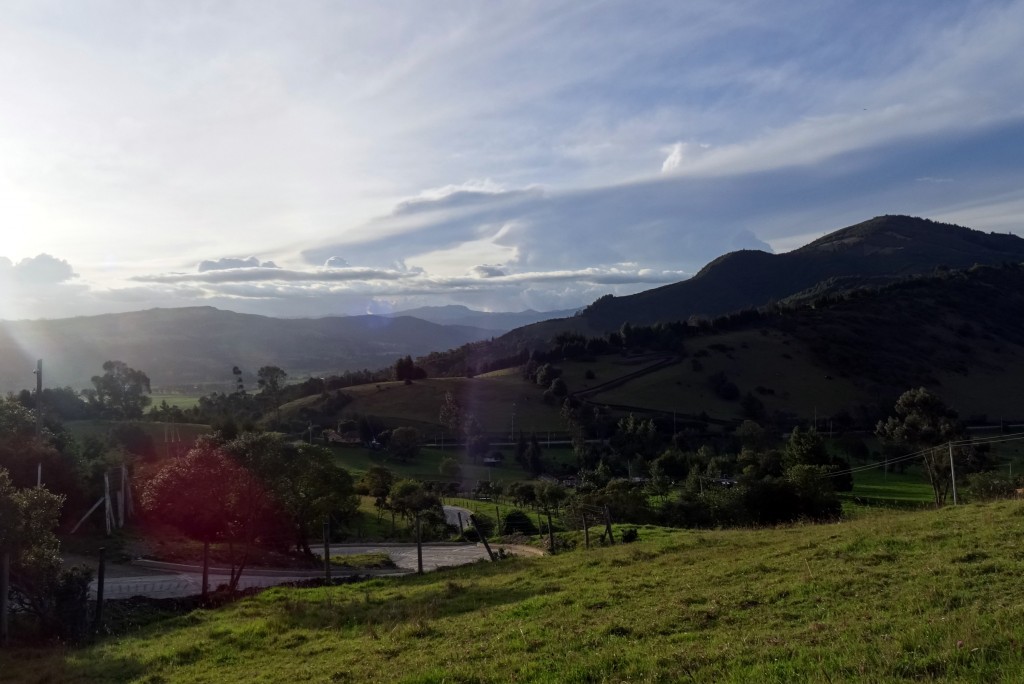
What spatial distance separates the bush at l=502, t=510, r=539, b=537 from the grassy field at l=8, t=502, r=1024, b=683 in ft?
64.9

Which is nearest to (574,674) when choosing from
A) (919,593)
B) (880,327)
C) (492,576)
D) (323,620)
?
(919,593)

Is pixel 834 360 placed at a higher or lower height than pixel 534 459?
higher

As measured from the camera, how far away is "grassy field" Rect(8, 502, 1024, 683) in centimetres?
728

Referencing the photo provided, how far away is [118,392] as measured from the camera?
82.9 meters

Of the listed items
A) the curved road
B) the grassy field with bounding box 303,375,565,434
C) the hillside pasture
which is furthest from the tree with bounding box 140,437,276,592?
the hillside pasture

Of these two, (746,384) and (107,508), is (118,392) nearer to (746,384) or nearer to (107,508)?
(107,508)

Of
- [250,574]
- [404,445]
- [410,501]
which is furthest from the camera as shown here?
[404,445]

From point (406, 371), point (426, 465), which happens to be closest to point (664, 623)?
point (426, 465)

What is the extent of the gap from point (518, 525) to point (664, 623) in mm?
30113

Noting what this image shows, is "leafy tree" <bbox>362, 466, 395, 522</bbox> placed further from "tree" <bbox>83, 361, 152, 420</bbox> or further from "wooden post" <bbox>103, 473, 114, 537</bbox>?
"tree" <bbox>83, 361, 152, 420</bbox>

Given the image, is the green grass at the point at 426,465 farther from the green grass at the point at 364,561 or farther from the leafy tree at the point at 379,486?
the green grass at the point at 364,561

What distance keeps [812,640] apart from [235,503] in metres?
17.7

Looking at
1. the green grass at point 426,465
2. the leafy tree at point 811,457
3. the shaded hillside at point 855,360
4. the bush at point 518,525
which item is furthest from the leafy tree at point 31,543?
the shaded hillside at point 855,360

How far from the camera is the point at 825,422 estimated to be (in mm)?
86500
